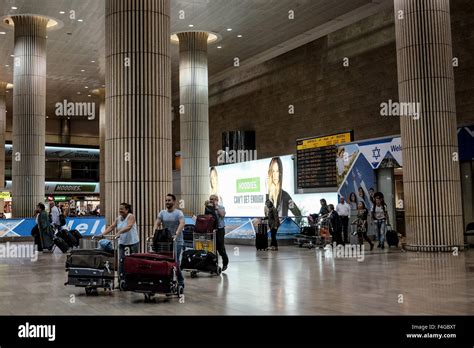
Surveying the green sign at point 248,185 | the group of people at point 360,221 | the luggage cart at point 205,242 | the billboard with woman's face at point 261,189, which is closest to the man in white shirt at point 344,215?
the group of people at point 360,221

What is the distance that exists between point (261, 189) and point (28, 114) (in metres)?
12.4

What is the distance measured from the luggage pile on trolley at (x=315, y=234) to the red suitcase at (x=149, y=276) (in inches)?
421

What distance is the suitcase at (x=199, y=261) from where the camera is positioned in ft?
35.9

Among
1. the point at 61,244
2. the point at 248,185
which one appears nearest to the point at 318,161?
the point at 248,185

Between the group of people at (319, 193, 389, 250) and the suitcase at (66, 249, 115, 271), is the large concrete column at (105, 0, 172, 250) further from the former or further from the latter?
the group of people at (319, 193, 389, 250)

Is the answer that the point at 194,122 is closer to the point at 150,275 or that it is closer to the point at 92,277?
the point at 92,277

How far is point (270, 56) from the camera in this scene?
3131 centimetres

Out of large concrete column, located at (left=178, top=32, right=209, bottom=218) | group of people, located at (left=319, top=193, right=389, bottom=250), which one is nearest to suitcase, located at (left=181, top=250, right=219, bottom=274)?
group of people, located at (left=319, top=193, right=389, bottom=250)

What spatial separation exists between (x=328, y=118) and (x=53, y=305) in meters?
20.7

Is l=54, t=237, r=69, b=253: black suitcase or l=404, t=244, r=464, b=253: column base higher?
l=54, t=237, r=69, b=253: black suitcase

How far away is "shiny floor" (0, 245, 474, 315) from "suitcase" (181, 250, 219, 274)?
219 millimetres

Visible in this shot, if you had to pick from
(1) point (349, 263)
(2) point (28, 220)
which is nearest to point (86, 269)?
(1) point (349, 263)

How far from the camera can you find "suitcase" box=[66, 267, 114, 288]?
8633 mm
